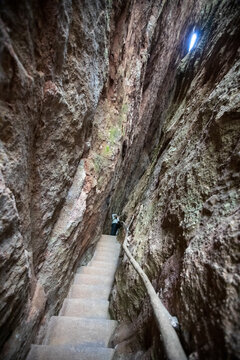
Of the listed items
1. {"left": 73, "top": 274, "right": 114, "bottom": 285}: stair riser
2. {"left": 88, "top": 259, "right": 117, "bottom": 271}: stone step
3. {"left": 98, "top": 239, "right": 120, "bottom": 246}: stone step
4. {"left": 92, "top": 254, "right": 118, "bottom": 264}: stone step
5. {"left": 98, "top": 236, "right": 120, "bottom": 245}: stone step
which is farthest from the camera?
{"left": 98, "top": 236, "right": 120, "bottom": 245}: stone step

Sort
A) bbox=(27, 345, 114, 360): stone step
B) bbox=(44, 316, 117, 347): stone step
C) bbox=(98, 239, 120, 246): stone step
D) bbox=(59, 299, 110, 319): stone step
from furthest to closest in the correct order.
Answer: bbox=(98, 239, 120, 246): stone step < bbox=(59, 299, 110, 319): stone step < bbox=(44, 316, 117, 347): stone step < bbox=(27, 345, 114, 360): stone step

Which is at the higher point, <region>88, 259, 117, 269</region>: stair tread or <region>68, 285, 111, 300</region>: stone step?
<region>88, 259, 117, 269</region>: stair tread

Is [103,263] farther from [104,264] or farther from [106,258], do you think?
[106,258]

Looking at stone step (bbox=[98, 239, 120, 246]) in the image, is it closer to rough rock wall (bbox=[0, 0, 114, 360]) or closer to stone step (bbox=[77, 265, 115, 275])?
stone step (bbox=[77, 265, 115, 275])

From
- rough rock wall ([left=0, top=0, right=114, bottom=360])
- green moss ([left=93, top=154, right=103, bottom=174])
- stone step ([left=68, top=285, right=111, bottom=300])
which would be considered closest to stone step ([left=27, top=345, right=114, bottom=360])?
rough rock wall ([left=0, top=0, right=114, bottom=360])

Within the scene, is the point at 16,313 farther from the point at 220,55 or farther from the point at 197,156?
the point at 220,55

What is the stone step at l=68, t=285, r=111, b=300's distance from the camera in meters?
3.93

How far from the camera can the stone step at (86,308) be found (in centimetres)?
346

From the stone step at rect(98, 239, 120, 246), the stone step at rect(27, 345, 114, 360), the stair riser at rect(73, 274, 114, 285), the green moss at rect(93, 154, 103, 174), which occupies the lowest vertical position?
the stone step at rect(27, 345, 114, 360)

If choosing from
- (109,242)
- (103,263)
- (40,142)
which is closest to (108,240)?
(109,242)

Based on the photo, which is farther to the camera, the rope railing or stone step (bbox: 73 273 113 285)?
stone step (bbox: 73 273 113 285)

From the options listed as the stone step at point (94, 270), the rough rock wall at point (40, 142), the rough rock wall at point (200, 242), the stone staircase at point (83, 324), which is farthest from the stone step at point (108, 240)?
the rough rock wall at point (40, 142)

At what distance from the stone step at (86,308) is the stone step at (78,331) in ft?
1.30

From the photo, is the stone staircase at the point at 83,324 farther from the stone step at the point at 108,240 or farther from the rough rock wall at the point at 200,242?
the stone step at the point at 108,240
